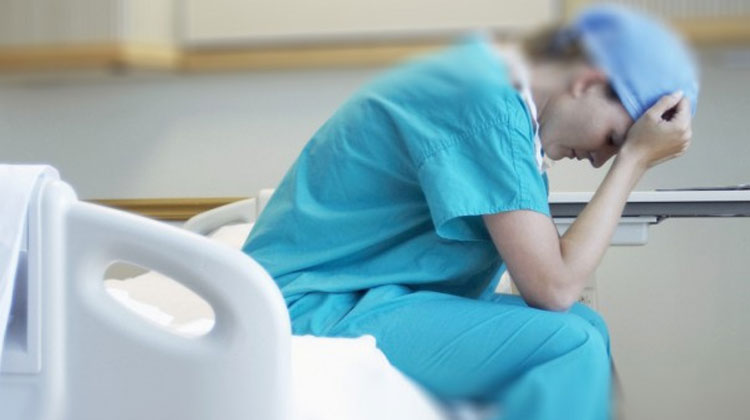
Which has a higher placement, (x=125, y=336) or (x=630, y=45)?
(x=630, y=45)

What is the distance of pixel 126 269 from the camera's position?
0.56 metres

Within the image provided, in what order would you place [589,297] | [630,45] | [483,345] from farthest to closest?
[589,297] → [483,345] → [630,45]

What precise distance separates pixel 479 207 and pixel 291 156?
3.5 inches

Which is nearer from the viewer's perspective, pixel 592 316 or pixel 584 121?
pixel 584 121

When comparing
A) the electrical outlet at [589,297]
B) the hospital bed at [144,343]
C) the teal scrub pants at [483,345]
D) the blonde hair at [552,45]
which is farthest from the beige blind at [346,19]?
the electrical outlet at [589,297]

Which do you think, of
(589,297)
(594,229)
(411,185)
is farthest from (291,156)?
(589,297)

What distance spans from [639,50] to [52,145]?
0.20 m

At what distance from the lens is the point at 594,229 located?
516mm

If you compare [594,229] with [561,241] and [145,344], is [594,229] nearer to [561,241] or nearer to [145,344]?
[561,241]

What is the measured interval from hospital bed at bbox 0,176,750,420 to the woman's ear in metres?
0.22

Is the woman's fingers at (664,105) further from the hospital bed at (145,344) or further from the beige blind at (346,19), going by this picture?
the hospital bed at (145,344)

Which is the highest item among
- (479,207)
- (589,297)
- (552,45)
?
(552,45)

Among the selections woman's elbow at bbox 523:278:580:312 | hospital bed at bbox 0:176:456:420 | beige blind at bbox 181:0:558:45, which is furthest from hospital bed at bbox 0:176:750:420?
beige blind at bbox 181:0:558:45

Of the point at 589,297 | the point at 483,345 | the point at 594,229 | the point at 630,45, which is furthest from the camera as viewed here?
the point at 589,297
